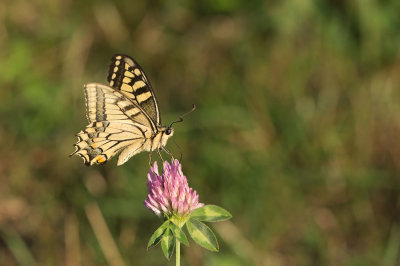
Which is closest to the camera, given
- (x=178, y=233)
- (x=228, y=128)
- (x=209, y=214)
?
(x=178, y=233)

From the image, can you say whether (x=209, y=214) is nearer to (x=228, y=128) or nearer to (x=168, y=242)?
(x=168, y=242)

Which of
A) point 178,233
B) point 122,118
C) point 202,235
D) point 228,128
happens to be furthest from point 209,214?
point 228,128

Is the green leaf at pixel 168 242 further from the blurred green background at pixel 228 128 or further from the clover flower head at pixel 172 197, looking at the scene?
the blurred green background at pixel 228 128

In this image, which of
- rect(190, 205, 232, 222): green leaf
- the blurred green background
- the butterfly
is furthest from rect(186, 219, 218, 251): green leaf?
the blurred green background

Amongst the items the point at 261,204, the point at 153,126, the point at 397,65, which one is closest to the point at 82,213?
the point at 261,204

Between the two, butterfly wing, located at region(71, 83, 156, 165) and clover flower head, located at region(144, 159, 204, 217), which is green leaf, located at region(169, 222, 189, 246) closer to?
clover flower head, located at region(144, 159, 204, 217)

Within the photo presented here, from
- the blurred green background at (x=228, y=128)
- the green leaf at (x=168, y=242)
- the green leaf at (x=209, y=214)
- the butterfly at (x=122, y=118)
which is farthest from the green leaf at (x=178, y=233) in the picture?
the blurred green background at (x=228, y=128)
